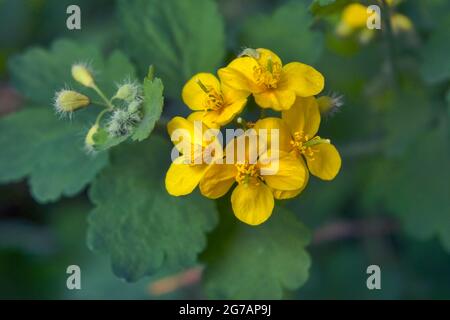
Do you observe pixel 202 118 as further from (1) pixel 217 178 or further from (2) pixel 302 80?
(2) pixel 302 80

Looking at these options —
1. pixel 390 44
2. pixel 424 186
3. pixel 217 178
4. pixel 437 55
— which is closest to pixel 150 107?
pixel 217 178

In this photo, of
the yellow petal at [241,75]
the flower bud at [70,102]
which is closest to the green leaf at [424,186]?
the yellow petal at [241,75]

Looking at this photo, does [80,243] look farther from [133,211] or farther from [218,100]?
[218,100]

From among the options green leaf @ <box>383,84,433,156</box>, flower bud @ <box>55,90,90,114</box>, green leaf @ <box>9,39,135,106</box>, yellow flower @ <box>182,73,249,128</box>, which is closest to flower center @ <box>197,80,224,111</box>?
yellow flower @ <box>182,73,249,128</box>

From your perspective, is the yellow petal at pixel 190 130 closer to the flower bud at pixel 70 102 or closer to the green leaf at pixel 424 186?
the flower bud at pixel 70 102
